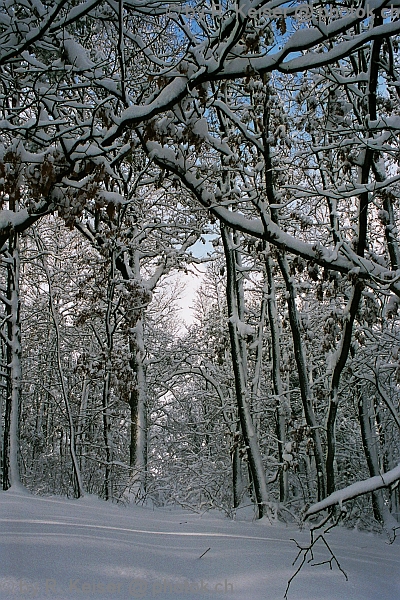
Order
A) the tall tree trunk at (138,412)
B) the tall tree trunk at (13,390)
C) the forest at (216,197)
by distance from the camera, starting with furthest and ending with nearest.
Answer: the tall tree trunk at (138,412) → the tall tree trunk at (13,390) → the forest at (216,197)

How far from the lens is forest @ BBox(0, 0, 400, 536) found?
13.1ft

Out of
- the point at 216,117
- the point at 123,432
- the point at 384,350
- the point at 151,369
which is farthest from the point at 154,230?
the point at 123,432

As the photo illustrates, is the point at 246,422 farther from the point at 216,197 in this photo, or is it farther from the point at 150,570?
the point at 150,570

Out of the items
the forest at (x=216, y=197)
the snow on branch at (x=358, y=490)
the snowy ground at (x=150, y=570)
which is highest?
the forest at (x=216, y=197)

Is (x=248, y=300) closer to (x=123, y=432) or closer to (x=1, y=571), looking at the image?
(x=123, y=432)

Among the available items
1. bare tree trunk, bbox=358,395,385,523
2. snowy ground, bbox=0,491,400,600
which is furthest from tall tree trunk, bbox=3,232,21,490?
bare tree trunk, bbox=358,395,385,523

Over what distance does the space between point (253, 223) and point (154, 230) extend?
6.62m

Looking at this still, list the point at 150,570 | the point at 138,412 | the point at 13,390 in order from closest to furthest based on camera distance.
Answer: the point at 150,570 → the point at 13,390 → the point at 138,412

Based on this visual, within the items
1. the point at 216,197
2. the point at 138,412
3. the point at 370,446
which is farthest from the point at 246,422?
the point at 370,446

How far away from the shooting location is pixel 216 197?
211 inches

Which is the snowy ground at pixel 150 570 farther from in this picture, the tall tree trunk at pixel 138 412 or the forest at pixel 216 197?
the tall tree trunk at pixel 138 412

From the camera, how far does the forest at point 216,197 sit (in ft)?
13.1

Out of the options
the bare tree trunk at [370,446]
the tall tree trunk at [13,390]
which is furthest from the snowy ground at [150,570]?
the bare tree trunk at [370,446]

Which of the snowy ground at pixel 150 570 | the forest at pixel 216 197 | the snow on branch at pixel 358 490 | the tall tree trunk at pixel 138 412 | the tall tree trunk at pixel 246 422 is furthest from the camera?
the tall tree trunk at pixel 138 412
